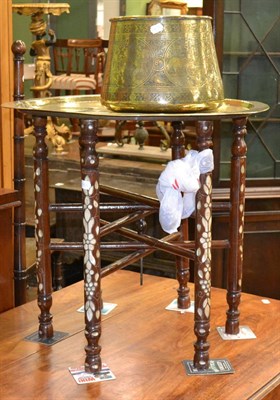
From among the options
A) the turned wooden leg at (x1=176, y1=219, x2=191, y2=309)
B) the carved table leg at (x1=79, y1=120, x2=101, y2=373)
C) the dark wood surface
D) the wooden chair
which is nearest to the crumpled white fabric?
the carved table leg at (x1=79, y1=120, x2=101, y2=373)

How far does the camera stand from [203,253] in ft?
5.36

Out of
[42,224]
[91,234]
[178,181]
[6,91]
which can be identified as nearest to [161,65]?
[178,181]

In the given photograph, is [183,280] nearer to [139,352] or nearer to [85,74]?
[139,352]

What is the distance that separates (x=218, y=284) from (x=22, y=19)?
476 centimetres

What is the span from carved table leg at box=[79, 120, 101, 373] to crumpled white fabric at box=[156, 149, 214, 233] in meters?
0.16

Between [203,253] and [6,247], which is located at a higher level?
[203,253]

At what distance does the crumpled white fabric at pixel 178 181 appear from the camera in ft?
5.22

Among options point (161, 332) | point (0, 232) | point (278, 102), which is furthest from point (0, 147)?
point (278, 102)

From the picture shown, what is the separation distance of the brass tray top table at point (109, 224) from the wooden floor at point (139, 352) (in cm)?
7

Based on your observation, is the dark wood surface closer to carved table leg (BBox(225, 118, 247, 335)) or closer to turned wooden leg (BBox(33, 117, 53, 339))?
turned wooden leg (BBox(33, 117, 53, 339))

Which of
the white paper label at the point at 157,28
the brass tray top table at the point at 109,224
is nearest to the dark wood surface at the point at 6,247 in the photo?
the brass tray top table at the point at 109,224

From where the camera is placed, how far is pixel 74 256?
3.67 meters

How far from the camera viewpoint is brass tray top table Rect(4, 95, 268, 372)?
155cm

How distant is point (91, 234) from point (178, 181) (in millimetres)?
212
